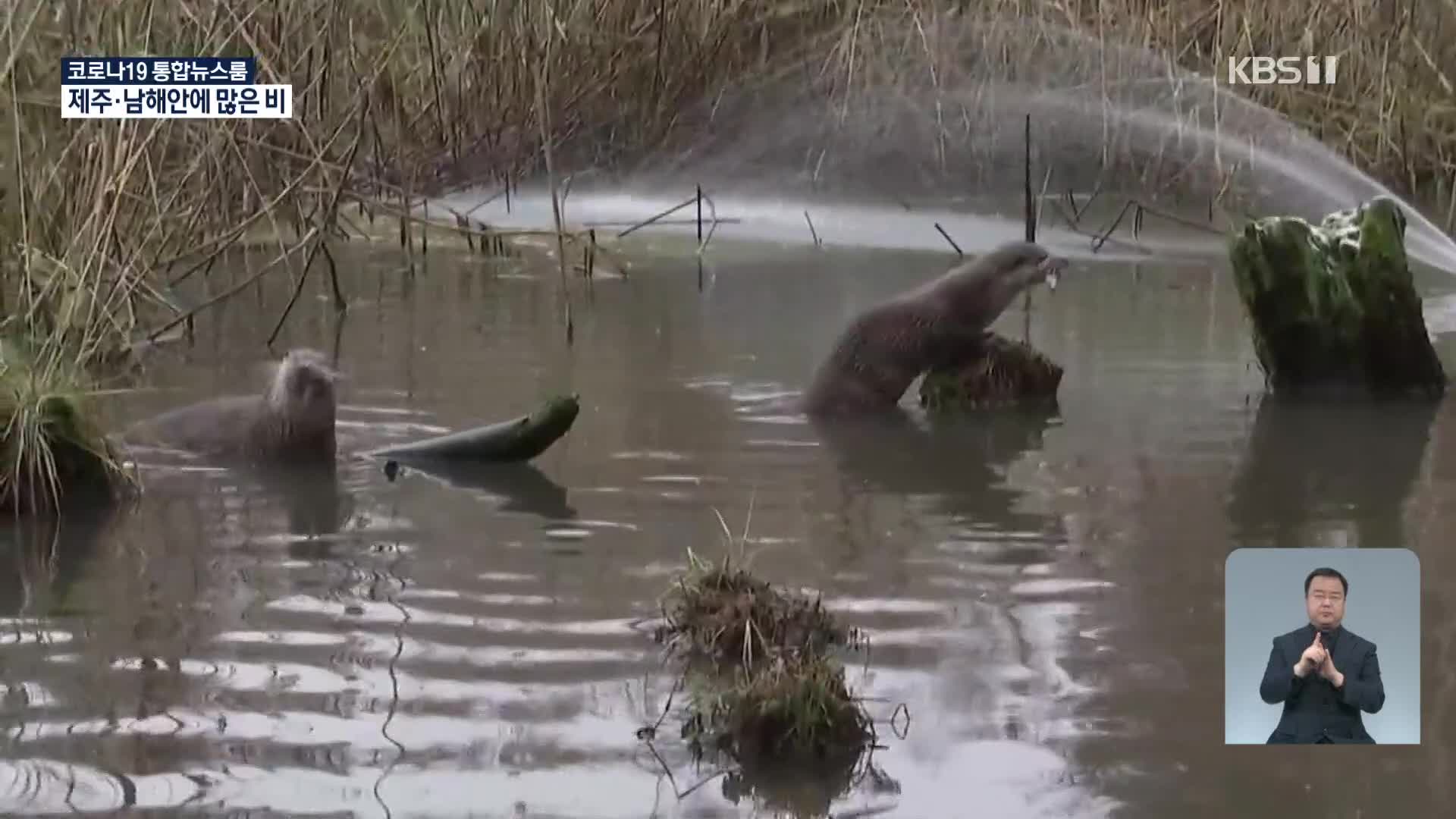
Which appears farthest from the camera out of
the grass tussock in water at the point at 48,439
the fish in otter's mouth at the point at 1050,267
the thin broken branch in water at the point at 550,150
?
the fish in otter's mouth at the point at 1050,267

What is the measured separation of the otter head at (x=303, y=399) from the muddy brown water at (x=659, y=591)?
0.18 meters

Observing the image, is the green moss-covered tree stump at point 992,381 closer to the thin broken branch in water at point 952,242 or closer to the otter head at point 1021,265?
the otter head at point 1021,265

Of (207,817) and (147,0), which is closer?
(207,817)

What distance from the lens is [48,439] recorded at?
16.4ft

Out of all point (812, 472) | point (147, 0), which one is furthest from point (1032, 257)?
point (147, 0)

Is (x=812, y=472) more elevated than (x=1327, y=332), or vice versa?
(x=1327, y=332)

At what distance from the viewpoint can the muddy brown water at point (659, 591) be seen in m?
3.25

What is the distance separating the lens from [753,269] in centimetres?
1001

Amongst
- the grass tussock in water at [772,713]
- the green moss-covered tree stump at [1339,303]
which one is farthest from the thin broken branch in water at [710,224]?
the grass tussock in water at [772,713]

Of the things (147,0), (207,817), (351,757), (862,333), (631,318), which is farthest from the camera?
(631,318)

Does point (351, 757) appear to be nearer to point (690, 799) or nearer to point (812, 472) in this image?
point (690, 799)

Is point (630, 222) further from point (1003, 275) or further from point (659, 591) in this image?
point (659, 591)

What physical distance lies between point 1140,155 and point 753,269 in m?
2.04

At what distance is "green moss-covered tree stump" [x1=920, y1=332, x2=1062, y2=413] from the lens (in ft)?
21.5
